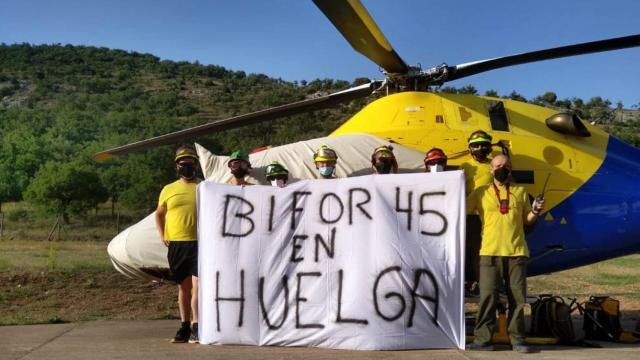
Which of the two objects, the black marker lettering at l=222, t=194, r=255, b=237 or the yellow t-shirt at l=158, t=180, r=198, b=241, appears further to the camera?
the yellow t-shirt at l=158, t=180, r=198, b=241

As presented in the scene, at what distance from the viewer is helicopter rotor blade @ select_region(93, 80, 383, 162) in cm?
755

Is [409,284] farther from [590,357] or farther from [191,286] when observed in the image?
[191,286]

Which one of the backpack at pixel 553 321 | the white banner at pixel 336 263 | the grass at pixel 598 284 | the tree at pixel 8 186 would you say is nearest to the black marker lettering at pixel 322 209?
the white banner at pixel 336 263

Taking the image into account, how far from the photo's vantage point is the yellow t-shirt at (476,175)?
587cm

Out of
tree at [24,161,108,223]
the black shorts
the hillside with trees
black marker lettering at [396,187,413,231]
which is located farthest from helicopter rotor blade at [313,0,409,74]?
tree at [24,161,108,223]

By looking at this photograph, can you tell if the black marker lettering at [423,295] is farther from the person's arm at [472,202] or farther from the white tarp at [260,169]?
the white tarp at [260,169]

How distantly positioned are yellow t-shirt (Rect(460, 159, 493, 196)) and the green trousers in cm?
74

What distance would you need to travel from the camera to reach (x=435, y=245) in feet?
18.0

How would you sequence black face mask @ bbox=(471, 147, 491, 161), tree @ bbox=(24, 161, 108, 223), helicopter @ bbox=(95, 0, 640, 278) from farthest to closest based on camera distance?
tree @ bbox=(24, 161, 108, 223), helicopter @ bbox=(95, 0, 640, 278), black face mask @ bbox=(471, 147, 491, 161)

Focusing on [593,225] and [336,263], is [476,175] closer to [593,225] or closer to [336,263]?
[336,263]

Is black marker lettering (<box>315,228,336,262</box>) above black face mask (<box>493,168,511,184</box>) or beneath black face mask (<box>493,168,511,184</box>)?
beneath

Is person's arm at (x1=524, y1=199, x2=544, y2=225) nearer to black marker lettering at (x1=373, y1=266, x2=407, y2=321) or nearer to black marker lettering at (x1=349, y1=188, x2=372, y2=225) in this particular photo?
black marker lettering at (x1=373, y1=266, x2=407, y2=321)

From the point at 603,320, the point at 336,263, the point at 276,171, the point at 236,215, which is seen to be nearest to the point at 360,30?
the point at 276,171

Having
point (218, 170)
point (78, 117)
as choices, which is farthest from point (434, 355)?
point (78, 117)
